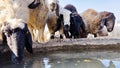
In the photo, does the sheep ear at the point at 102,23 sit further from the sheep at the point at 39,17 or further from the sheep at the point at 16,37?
the sheep at the point at 16,37

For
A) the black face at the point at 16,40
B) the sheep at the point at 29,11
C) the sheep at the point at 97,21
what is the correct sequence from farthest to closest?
the sheep at the point at 97,21 < the sheep at the point at 29,11 < the black face at the point at 16,40

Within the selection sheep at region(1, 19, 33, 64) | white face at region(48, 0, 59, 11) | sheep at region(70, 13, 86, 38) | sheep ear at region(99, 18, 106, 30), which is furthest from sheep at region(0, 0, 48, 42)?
sheep ear at region(99, 18, 106, 30)

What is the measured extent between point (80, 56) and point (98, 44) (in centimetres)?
130

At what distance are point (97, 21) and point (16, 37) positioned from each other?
605cm

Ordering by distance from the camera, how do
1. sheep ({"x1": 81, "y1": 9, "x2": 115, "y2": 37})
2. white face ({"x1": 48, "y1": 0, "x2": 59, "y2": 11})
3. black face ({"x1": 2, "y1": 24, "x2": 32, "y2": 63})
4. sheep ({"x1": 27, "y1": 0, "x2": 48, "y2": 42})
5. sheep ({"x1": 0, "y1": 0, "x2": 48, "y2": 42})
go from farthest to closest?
1. sheep ({"x1": 81, "y1": 9, "x2": 115, "y2": 37})
2. sheep ({"x1": 27, "y1": 0, "x2": 48, "y2": 42})
3. white face ({"x1": 48, "y1": 0, "x2": 59, "y2": 11})
4. sheep ({"x1": 0, "y1": 0, "x2": 48, "y2": 42})
5. black face ({"x1": 2, "y1": 24, "x2": 32, "y2": 63})

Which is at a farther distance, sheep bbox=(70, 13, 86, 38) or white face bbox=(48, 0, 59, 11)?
sheep bbox=(70, 13, 86, 38)

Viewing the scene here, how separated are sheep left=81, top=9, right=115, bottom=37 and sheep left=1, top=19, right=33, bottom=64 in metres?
5.27

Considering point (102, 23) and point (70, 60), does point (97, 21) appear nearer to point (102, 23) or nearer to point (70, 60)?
point (102, 23)

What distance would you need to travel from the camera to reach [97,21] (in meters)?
11.1

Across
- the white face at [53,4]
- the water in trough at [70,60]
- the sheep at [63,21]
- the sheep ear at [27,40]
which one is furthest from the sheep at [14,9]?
the sheep at [63,21]

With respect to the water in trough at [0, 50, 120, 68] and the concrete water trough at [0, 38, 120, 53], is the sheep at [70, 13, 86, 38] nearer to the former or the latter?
the concrete water trough at [0, 38, 120, 53]

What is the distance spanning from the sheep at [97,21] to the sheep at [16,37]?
17.3 feet

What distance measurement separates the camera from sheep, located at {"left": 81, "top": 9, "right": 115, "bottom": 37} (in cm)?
1061

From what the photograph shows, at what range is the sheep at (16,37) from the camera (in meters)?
5.30
